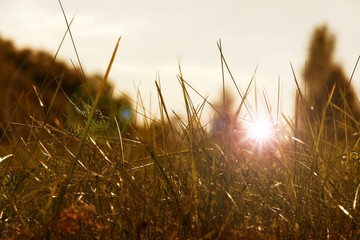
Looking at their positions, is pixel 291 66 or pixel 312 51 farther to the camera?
pixel 312 51

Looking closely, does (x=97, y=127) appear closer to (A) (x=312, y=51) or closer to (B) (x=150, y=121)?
(B) (x=150, y=121)

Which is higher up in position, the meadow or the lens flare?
the lens flare

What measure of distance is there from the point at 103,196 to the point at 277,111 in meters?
0.78

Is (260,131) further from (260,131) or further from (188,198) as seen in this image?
(188,198)

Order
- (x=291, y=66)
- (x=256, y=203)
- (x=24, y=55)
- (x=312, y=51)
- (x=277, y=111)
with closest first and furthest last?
1. (x=256, y=203)
2. (x=291, y=66)
3. (x=277, y=111)
4. (x=24, y=55)
5. (x=312, y=51)

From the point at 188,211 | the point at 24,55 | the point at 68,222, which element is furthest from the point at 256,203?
the point at 24,55

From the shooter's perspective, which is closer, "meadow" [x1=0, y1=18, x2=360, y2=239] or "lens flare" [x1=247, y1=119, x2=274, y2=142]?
"meadow" [x1=0, y1=18, x2=360, y2=239]

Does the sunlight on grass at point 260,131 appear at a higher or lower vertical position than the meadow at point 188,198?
higher

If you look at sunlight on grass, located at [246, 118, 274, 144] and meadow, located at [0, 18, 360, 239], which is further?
sunlight on grass, located at [246, 118, 274, 144]

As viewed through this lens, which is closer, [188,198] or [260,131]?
[188,198]

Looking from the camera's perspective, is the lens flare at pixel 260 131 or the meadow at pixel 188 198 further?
the lens flare at pixel 260 131

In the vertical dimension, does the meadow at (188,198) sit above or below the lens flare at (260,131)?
below

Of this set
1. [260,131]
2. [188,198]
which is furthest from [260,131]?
[188,198]

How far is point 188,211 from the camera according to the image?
137 centimetres
